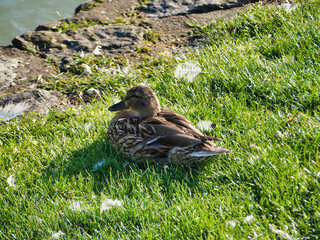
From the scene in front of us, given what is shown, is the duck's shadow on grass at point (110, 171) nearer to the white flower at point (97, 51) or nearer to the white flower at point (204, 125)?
the white flower at point (204, 125)

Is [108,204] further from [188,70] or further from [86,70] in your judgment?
[86,70]

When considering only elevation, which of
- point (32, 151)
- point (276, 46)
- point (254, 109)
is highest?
point (276, 46)

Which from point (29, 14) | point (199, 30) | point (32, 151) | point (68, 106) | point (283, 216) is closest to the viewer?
point (283, 216)

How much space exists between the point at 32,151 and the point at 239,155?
1.97 meters

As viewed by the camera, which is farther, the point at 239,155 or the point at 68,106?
the point at 68,106

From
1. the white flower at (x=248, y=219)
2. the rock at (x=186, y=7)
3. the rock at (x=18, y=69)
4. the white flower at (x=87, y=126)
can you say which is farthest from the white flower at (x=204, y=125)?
the rock at (x=186, y=7)

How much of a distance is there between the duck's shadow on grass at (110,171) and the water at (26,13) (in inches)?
171

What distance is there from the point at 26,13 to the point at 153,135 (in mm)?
5636

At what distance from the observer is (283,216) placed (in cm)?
290

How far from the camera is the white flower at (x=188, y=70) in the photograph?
486 cm

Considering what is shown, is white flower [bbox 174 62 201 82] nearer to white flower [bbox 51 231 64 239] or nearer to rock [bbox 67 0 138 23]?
rock [bbox 67 0 138 23]

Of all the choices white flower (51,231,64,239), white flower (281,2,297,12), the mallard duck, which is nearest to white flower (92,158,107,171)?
the mallard duck

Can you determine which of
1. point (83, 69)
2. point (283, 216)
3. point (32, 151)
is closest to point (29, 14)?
point (83, 69)

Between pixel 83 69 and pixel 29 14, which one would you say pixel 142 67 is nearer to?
pixel 83 69
